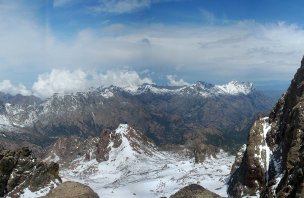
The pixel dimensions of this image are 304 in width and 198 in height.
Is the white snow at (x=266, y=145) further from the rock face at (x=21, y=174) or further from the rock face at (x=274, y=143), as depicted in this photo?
the rock face at (x=21, y=174)

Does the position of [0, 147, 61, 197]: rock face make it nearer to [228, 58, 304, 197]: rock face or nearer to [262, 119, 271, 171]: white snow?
[228, 58, 304, 197]: rock face

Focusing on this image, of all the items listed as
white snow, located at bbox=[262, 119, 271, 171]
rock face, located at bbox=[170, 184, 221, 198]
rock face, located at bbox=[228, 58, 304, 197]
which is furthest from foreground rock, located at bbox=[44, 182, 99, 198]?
white snow, located at bbox=[262, 119, 271, 171]

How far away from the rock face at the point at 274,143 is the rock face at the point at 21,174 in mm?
41304

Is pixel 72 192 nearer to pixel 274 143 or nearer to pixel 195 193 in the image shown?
pixel 195 193

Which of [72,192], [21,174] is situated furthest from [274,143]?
[21,174]

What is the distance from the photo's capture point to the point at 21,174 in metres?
104

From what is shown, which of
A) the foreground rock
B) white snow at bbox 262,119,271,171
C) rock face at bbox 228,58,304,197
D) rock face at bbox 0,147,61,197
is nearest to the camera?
the foreground rock

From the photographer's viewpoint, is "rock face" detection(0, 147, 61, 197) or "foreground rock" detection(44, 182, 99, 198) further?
"rock face" detection(0, 147, 61, 197)

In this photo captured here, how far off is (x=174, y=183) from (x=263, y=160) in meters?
103

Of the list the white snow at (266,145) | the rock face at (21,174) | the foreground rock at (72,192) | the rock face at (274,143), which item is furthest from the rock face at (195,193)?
the rock face at (21,174)

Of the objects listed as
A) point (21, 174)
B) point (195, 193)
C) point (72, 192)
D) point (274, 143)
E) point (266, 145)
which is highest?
point (274, 143)

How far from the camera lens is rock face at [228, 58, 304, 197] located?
66256 mm

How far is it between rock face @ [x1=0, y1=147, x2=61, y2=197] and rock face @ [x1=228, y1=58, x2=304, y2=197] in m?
41.3

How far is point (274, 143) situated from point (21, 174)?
180ft
